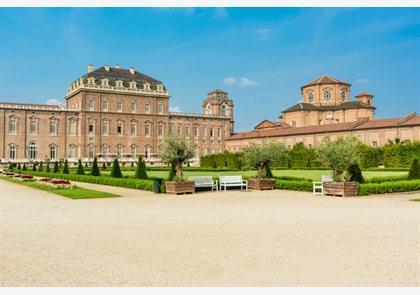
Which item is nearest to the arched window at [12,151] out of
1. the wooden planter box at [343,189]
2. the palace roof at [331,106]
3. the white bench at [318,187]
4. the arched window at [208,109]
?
the arched window at [208,109]

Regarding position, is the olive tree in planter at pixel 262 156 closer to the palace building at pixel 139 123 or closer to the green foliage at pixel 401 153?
the green foliage at pixel 401 153

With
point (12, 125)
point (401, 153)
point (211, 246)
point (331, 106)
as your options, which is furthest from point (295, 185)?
point (331, 106)

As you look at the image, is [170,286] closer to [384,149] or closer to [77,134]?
[384,149]

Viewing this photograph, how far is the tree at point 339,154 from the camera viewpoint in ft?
48.4

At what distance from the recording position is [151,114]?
6016 centimetres

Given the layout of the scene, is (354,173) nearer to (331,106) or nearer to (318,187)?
(318,187)

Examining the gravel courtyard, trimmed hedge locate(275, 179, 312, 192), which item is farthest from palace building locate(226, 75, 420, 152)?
the gravel courtyard

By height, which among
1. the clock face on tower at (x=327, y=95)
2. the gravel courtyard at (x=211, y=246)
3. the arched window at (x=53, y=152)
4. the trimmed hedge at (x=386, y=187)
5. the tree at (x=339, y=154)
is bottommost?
the gravel courtyard at (x=211, y=246)

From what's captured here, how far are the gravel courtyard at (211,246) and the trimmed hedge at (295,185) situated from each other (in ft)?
16.9

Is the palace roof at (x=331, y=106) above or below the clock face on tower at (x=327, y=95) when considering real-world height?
below

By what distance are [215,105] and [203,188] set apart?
173 ft

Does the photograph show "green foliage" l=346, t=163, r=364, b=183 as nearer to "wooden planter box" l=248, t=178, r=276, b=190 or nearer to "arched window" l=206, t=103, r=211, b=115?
"wooden planter box" l=248, t=178, r=276, b=190

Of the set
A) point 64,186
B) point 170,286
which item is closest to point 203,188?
point 64,186

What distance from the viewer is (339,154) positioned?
14.8 metres
